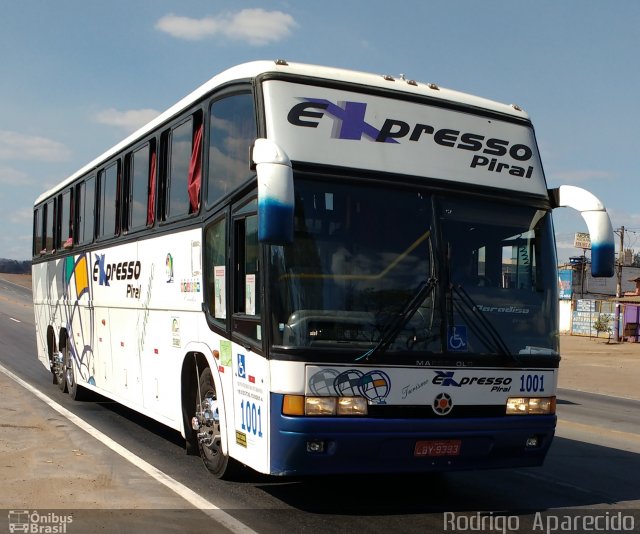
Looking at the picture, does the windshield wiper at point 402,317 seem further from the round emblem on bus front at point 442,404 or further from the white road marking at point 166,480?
the white road marking at point 166,480

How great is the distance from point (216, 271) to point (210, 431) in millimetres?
1525

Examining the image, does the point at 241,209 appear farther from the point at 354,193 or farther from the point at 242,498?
the point at 242,498

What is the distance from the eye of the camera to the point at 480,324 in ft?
22.3

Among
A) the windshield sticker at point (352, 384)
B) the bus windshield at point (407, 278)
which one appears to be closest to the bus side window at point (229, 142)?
the bus windshield at point (407, 278)

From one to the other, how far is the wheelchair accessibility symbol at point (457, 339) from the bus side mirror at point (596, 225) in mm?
1371

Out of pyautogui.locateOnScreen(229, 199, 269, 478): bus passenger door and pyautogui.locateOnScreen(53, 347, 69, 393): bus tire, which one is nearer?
pyautogui.locateOnScreen(229, 199, 269, 478): bus passenger door

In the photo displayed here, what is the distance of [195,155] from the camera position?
27.6 feet

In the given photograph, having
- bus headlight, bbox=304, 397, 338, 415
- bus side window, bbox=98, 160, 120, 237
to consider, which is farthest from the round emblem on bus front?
bus side window, bbox=98, 160, 120, 237

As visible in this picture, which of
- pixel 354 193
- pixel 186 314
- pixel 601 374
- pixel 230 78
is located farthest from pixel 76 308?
pixel 601 374

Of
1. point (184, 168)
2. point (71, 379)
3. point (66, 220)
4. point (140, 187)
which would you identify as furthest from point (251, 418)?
point (66, 220)

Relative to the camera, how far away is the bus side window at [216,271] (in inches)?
290

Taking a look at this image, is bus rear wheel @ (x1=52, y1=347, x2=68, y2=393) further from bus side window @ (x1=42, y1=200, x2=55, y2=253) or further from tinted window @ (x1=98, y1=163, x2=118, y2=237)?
tinted window @ (x1=98, y1=163, x2=118, y2=237)

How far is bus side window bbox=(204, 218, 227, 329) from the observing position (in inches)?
290

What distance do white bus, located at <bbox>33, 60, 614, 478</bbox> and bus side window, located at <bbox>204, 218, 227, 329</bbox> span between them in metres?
0.03
